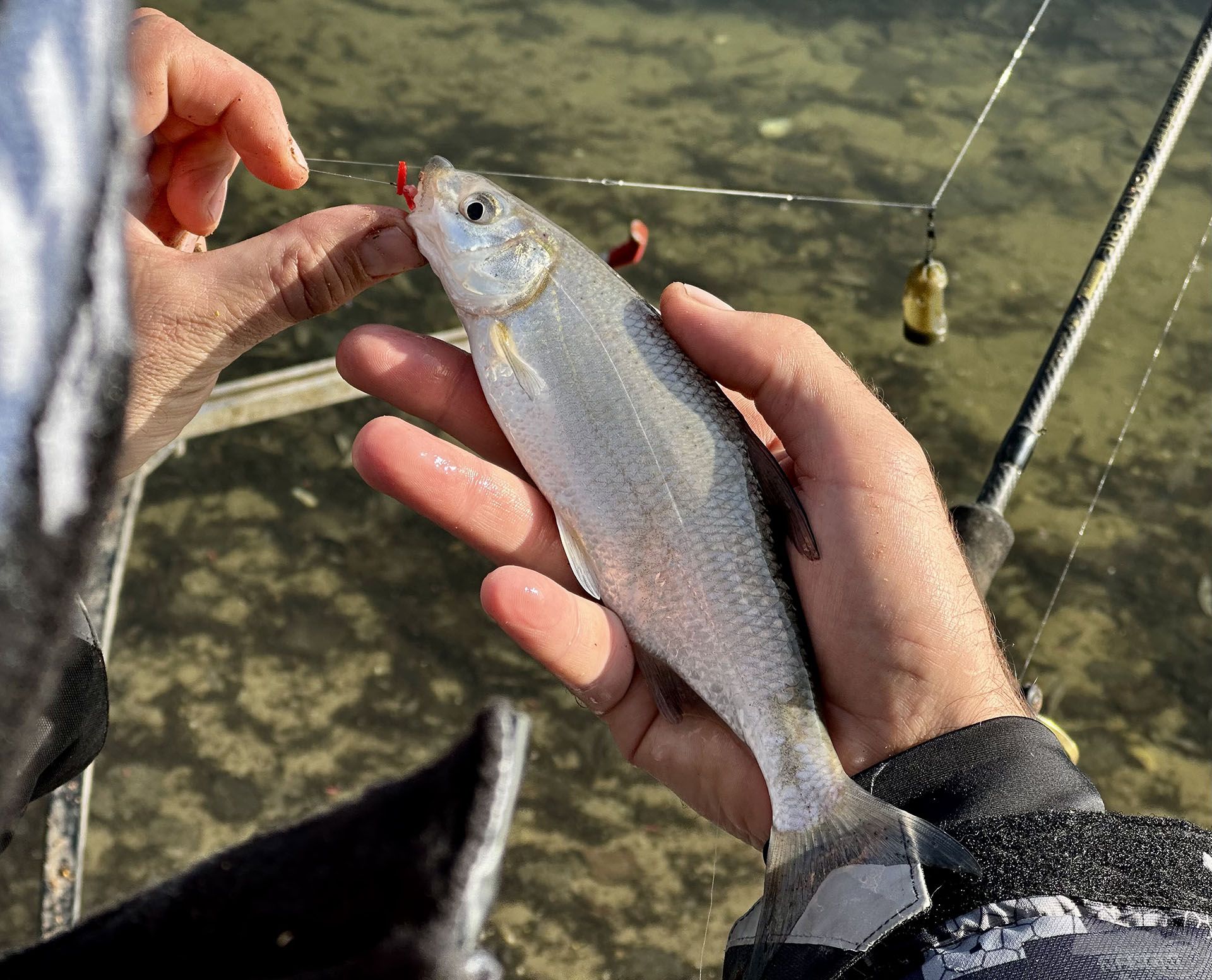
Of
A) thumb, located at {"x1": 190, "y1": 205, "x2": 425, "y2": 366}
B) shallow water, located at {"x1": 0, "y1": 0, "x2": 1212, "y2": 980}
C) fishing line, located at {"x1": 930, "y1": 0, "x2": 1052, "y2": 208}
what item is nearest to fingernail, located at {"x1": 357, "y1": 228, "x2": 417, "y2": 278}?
thumb, located at {"x1": 190, "y1": 205, "x2": 425, "y2": 366}

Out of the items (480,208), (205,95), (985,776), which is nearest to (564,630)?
(985,776)

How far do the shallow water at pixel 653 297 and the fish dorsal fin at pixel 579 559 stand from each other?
1.17 meters

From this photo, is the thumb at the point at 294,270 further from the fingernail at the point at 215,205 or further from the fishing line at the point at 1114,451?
the fishing line at the point at 1114,451

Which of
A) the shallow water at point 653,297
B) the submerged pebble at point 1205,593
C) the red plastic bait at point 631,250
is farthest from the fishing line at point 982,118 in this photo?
the submerged pebble at point 1205,593

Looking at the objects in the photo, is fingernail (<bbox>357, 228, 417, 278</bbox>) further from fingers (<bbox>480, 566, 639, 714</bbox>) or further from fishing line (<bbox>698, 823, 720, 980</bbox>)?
fishing line (<bbox>698, 823, 720, 980</bbox>)

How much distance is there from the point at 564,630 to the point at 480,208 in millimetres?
1028

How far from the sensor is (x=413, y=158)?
604 cm

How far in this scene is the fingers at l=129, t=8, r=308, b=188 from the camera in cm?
262

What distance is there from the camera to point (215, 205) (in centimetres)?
304

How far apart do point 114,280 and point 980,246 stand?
489cm

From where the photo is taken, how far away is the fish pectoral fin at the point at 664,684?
2402 mm

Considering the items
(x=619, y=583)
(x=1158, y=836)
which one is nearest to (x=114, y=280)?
(x=619, y=583)

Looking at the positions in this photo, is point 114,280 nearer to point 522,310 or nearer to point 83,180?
point 83,180

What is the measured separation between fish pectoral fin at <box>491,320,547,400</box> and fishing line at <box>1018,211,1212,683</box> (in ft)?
A: 7.10
